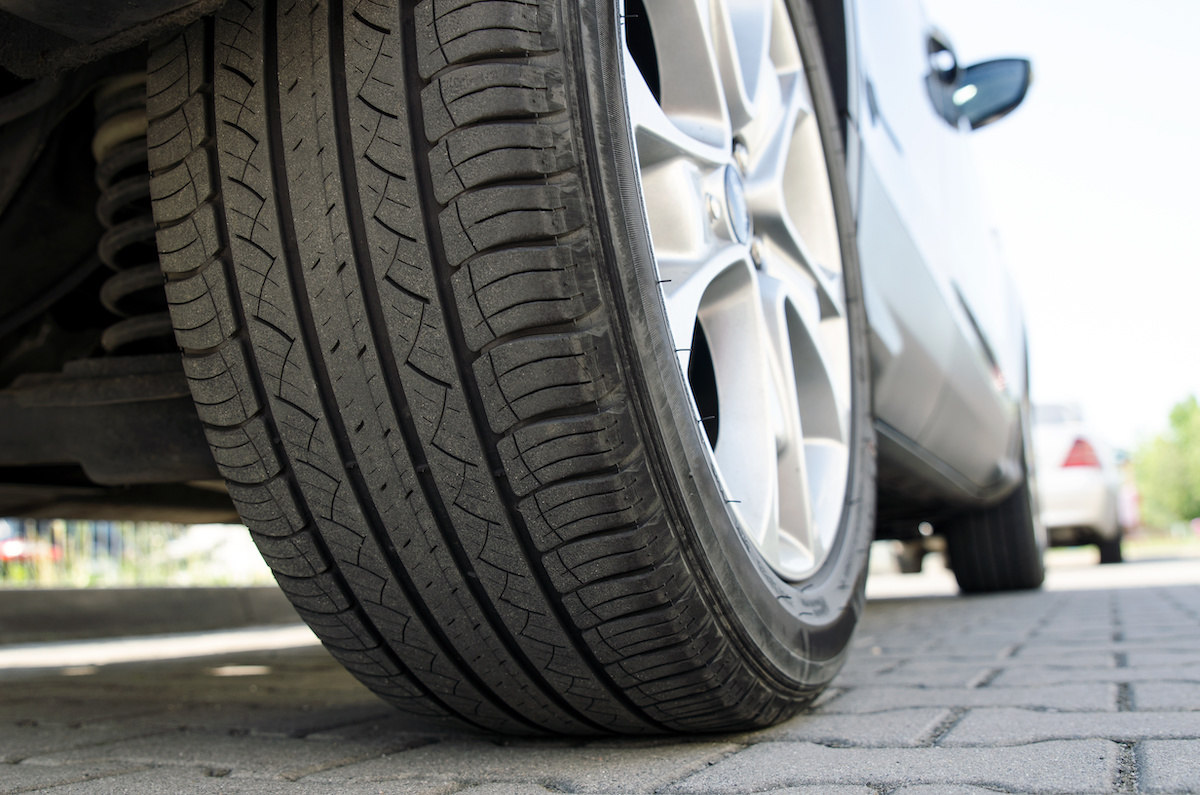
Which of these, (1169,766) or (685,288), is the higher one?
(685,288)

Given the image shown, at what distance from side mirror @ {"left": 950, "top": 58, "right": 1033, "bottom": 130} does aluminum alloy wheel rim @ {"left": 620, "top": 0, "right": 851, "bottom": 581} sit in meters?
1.75

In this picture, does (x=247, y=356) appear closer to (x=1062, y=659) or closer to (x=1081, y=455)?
(x=1062, y=659)

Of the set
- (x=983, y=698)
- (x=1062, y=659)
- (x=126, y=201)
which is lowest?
(x=1062, y=659)

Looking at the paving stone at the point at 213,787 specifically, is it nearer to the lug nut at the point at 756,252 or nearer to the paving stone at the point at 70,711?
the paving stone at the point at 70,711

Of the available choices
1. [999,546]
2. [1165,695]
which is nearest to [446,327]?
[1165,695]

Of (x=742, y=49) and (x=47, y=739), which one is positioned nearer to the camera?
(x=47, y=739)

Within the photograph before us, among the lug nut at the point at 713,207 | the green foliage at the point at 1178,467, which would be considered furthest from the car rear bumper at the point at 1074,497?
the green foliage at the point at 1178,467

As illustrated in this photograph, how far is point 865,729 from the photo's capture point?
1205 millimetres

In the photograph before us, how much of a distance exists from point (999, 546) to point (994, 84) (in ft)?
6.71

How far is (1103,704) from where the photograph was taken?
1.28m

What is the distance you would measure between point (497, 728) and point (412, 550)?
336 mm

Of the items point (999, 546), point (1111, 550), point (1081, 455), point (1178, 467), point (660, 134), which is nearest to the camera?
point (660, 134)

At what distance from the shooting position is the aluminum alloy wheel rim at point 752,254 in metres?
1.22

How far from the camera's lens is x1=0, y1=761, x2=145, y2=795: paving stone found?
3.38 feet
